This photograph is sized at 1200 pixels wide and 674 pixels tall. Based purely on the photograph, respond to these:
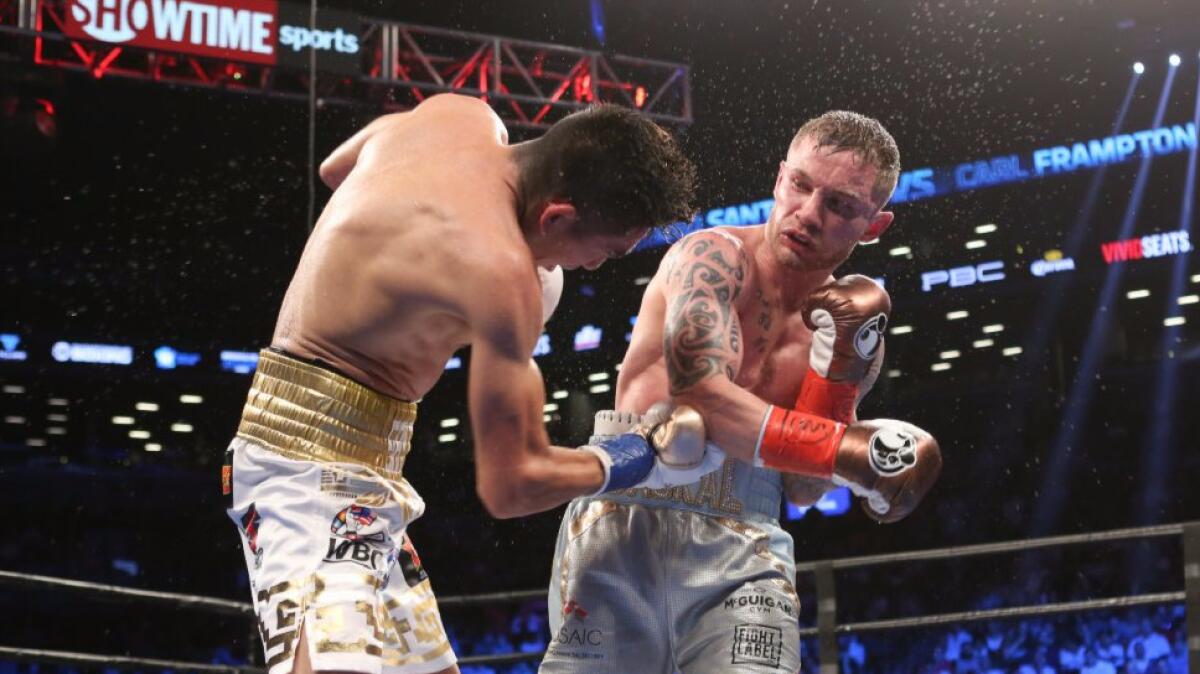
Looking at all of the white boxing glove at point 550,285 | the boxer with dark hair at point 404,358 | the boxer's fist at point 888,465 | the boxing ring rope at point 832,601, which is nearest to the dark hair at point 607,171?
the boxer with dark hair at point 404,358

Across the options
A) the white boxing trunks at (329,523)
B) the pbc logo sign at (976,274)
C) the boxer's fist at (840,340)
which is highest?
the pbc logo sign at (976,274)

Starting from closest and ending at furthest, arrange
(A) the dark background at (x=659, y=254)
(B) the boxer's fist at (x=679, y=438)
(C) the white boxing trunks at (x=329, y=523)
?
(C) the white boxing trunks at (x=329, y=523)
(B) the boxer's fist at (x=679, y=438)
(A) the dark background at (x=659, y=254)

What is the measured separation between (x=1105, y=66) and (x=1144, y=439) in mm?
3803

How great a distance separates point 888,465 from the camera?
2.08 metres

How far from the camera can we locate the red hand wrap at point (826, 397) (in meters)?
2.24

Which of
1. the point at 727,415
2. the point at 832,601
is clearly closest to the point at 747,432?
the point at 727,415

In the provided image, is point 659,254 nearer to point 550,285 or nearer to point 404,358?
point 550,285

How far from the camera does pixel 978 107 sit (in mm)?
12617

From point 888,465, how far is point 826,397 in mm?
202

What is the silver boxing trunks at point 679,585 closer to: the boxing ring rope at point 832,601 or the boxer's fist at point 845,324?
the boxer's fist at point 845,324

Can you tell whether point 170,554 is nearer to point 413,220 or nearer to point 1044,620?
point 1044,620

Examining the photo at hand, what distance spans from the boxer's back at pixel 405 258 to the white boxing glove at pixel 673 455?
1.27 ft

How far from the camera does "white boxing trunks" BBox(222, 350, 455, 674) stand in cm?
164

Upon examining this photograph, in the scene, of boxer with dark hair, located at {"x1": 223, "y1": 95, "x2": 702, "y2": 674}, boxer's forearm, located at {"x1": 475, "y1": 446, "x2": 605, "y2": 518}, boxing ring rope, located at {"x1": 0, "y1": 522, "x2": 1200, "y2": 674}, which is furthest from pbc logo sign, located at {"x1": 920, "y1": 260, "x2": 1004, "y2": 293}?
boxer's forearm, located at {"x1": 475, "y1": 446, "x2": 605, "y2": 518}
